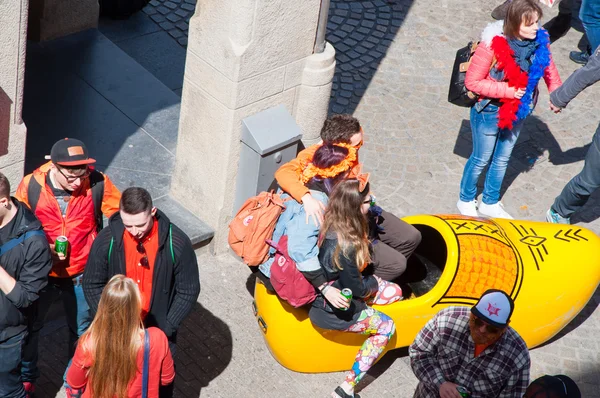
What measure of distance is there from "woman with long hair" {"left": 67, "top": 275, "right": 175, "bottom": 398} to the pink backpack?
1.36 metres

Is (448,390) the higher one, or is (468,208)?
(448,390)

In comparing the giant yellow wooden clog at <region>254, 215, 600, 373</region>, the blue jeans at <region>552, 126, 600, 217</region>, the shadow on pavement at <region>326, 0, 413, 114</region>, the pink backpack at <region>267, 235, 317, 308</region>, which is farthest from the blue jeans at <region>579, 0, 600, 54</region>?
the pink backpack at <region>267, 235, 317, 308</region>

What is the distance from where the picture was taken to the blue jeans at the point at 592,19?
10.2 m

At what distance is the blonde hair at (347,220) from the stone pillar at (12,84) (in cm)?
232

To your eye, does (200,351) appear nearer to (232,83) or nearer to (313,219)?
(313,219)

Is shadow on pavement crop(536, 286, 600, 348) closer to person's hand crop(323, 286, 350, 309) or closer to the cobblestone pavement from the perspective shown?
the cobblestone pavement

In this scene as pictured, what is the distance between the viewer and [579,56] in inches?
427

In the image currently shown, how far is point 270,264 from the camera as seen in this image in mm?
6363

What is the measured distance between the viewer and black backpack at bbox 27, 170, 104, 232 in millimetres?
5590

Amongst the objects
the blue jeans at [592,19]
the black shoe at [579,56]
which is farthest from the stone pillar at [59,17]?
the black shoe at [579,56]

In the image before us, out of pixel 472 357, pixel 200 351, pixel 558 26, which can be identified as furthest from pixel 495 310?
pixel 558 26

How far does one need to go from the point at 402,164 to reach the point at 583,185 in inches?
69.2

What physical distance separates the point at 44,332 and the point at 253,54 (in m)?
2.52

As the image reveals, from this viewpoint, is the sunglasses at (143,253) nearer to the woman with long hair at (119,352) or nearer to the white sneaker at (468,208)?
the woman with long hair at (119,352)
